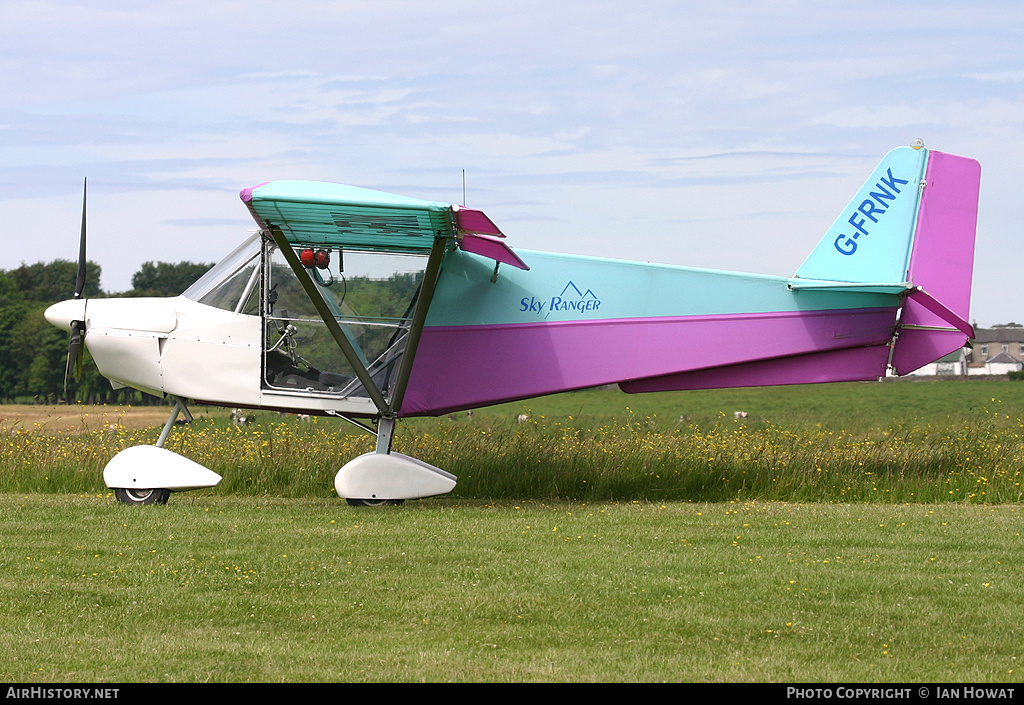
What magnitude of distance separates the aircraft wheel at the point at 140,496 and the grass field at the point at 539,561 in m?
0.40

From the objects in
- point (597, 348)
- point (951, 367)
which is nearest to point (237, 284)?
point (597, 348)

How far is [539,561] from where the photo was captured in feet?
22.6

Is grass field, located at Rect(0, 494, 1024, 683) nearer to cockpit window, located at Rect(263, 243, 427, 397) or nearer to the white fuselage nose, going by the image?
cockpit window, located at Rect(263, 243, 427, 397)

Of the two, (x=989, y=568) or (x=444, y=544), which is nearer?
(x=989, y=568)

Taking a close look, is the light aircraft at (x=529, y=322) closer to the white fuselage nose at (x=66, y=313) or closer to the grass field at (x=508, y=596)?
the white fuselage nose at (x=66, y=313)

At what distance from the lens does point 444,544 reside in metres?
7.55

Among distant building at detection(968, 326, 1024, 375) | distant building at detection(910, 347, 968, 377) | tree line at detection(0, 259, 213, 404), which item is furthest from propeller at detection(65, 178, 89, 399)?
distant building at detection(968, 326, 1024, 375)

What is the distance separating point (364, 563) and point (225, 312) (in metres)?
4.14

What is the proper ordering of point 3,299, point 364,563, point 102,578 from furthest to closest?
point 3,299
point 364,563
point 102,578

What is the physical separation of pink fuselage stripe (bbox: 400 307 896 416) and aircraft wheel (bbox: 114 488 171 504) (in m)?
2.44

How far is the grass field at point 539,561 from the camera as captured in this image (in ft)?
→ 15.1

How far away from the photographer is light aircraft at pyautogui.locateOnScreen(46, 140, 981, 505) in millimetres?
10039
